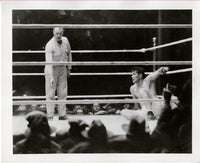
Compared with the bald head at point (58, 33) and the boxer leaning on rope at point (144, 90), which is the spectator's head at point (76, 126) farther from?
the bald head at point (58, 33)

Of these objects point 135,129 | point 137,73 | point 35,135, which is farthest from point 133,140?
point 35,135

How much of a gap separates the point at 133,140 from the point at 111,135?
20cm

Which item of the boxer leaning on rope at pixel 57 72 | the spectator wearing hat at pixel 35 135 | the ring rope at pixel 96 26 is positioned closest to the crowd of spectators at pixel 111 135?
the spectator wearing hat at pixel 35 135

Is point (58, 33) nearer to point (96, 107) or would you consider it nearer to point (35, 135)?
point (96, 107)

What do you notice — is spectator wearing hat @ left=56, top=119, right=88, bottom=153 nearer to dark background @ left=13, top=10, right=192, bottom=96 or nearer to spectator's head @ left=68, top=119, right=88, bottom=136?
spectator's head @ left=68, top=119, right=88, bottom=136

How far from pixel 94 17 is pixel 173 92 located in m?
0.94

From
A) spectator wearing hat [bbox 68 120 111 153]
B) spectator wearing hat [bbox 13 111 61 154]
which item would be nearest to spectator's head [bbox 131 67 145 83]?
spectator wearing hat [bbox 68 120 111 153]

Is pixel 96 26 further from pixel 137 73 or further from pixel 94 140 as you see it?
pixel 94 140

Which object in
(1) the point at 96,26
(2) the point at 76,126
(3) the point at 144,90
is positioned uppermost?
(1) the point at 96,26

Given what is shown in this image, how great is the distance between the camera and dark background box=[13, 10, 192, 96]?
353 cm

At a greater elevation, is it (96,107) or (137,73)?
(137,73)

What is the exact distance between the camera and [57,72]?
3549mm
